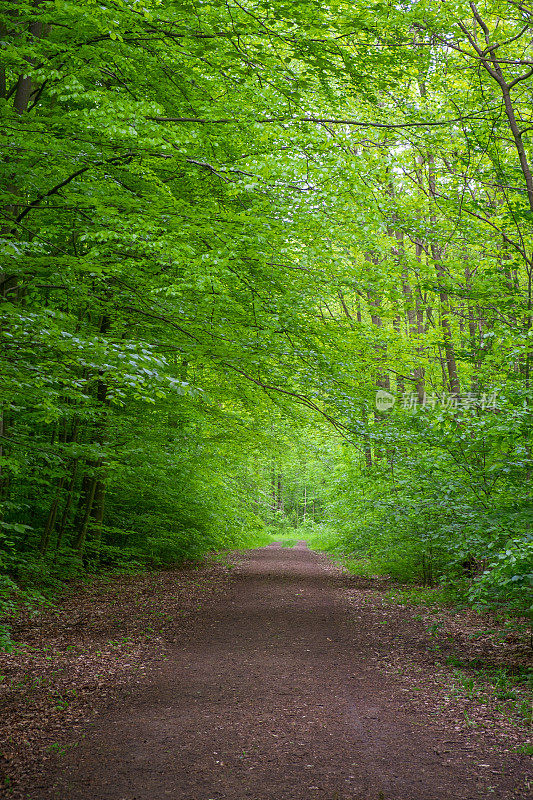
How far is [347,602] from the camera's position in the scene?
10.6 meters

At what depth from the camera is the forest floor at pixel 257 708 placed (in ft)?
12.5

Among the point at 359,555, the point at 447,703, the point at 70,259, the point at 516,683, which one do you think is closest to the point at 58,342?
the point at 70,259

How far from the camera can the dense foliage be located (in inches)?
229

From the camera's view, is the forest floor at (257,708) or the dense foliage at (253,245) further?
the dense foliage at (253,245)

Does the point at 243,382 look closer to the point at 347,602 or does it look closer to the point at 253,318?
the point at 253,318

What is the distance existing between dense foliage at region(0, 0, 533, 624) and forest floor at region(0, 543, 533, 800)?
50.1 inches

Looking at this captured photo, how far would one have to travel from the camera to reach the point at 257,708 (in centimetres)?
515

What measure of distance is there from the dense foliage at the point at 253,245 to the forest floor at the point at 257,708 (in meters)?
1.27

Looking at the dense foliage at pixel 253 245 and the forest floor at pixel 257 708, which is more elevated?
the dense foliage at pixel 253 245

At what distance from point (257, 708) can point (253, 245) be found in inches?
217

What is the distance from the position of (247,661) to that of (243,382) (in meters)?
4.92

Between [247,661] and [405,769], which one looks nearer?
[405,769]

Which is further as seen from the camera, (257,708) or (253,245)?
(253,245)

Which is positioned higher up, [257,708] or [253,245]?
[253,245]
